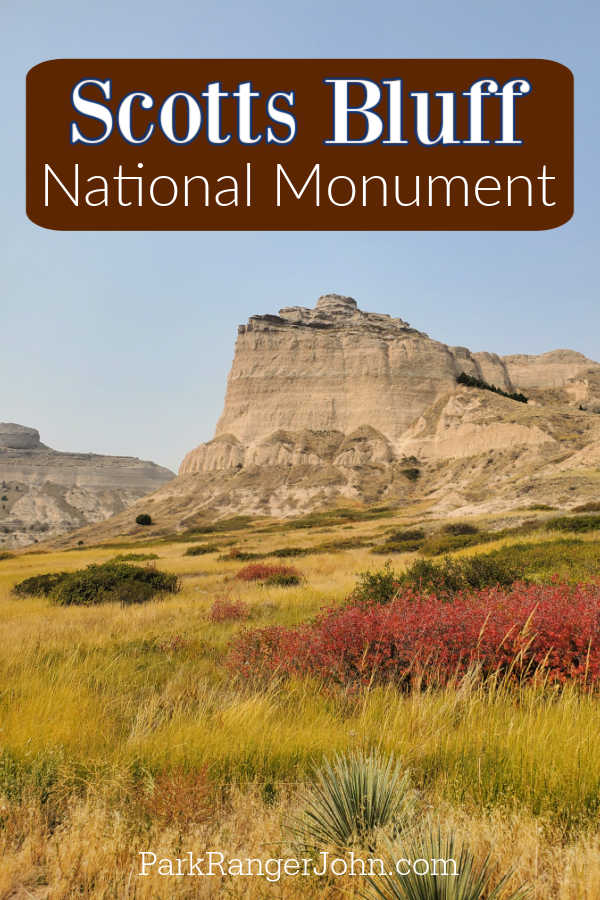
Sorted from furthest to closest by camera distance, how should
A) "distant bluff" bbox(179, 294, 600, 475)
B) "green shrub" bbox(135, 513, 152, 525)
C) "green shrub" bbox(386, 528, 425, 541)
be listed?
"distant bluff" bbox(179, 294, 600, 475) < "green shrub" bbox(135, 513, 152, 525) < "green shrub" bbox(386, 528, 425, 541)

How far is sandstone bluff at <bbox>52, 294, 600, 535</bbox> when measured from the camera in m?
76.0

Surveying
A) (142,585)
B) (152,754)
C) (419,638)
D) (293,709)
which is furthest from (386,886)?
(142,585)

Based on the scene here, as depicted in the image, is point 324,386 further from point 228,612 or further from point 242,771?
point 242,771

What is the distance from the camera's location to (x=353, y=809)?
9.56 feet

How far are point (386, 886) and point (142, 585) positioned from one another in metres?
13.7

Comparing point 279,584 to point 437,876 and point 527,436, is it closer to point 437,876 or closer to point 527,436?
point 437,876

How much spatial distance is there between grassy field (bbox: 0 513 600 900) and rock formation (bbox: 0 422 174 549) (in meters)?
127

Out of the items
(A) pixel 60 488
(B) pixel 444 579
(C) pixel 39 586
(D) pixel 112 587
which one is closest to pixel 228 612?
(B) pixel 444 579

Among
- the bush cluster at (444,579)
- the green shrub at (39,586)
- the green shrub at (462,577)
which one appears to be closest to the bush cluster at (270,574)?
the bush cluster at (444,579)

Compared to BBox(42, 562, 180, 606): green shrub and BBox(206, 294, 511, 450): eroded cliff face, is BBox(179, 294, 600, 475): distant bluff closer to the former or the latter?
BBox(206, 294, 511, 450): eroded cliff face

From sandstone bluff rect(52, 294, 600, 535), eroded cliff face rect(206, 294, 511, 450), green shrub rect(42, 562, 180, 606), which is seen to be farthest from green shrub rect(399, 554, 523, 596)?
eroded cliff face rect(206, 294, 511, 450)

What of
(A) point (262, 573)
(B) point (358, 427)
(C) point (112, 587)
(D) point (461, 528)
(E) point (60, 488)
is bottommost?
(E) point (60, 488)

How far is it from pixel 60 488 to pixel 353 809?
173 metres

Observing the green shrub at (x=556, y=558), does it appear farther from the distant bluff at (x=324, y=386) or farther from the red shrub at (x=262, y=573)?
the distant bluff at (x=324, y=386)
